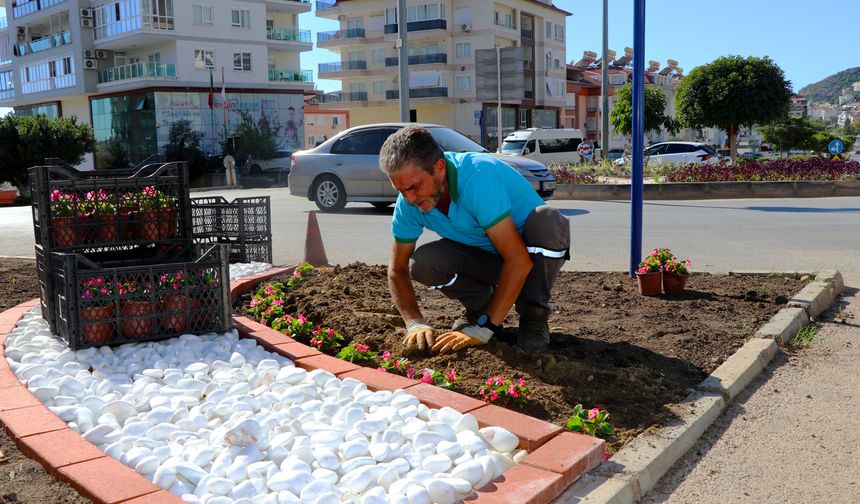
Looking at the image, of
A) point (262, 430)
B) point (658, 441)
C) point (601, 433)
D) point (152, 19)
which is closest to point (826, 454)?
point (658, 441)

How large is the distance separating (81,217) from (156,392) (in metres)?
1.63

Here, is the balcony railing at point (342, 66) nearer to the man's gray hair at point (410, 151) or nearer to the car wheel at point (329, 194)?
the car wheel at point (329, 194)

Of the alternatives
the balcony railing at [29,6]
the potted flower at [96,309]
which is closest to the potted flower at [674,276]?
the potted flower at [96,309]

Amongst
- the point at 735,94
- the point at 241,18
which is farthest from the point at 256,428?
the point at 241,18

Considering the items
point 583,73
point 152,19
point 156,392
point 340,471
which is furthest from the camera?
point 583,73

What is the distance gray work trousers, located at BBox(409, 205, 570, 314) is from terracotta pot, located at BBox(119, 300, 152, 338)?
4.82 ft

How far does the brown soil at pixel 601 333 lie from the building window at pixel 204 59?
167 feet

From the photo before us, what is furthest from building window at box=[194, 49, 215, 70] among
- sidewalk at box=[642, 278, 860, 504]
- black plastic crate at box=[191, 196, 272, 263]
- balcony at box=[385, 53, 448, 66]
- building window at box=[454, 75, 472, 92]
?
sidewalk at box=[642, 278, 860, 504]

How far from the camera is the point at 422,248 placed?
4.67 meters

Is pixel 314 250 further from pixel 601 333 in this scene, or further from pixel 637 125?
pixel 601 333

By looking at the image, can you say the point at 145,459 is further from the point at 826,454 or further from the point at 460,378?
the point at 826,454

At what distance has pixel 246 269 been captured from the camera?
690 cm

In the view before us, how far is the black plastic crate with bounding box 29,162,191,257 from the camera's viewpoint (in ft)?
15.4

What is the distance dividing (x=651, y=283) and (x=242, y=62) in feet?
177
